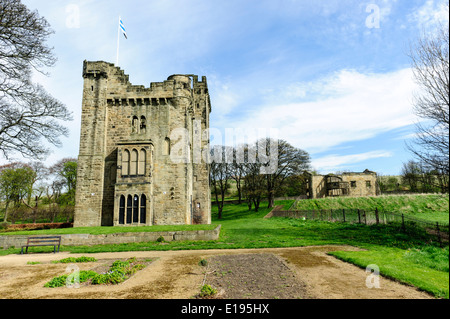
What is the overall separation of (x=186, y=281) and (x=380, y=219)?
60.8 feet

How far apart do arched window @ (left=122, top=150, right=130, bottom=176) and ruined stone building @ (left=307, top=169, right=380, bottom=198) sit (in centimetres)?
4072

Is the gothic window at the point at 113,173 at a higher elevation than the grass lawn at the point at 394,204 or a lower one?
higher

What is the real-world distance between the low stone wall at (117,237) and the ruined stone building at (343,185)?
41.7m

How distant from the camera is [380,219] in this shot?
20.1 m

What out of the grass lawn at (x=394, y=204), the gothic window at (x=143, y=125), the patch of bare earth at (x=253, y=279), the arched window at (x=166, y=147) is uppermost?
the gothic window at (x=143, y=125)

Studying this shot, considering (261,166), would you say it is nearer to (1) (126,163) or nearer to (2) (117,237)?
(1) (126,163)

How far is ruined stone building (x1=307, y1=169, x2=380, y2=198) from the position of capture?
5297cm

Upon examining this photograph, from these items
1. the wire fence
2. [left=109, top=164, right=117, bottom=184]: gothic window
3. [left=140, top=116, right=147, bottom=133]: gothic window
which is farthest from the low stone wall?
the wire fence

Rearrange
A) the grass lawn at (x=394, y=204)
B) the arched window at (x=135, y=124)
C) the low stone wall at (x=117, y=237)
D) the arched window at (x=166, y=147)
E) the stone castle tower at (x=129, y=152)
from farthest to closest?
the grass lawn at (x=394, y=204) → the arched window at (x=135, y=124) → the arched window at (x=166, y=147) → the stone castle tower at (x=129, y=152) → the low stone wall at (x=117, y=237)

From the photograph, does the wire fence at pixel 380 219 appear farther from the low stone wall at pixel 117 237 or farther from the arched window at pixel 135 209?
the arched window at pixel 135 209

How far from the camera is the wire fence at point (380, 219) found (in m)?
13.2

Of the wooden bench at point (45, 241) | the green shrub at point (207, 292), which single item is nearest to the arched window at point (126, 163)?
the wooden bench at point (45, 241)

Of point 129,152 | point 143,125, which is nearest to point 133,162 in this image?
point 129,152

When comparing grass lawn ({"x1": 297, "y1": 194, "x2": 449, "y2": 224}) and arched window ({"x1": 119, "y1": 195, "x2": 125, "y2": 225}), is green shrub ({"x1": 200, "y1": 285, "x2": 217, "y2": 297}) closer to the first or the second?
arched window ({"x1": 119, "y1": 195, "x2": 125, "y2": 225})
